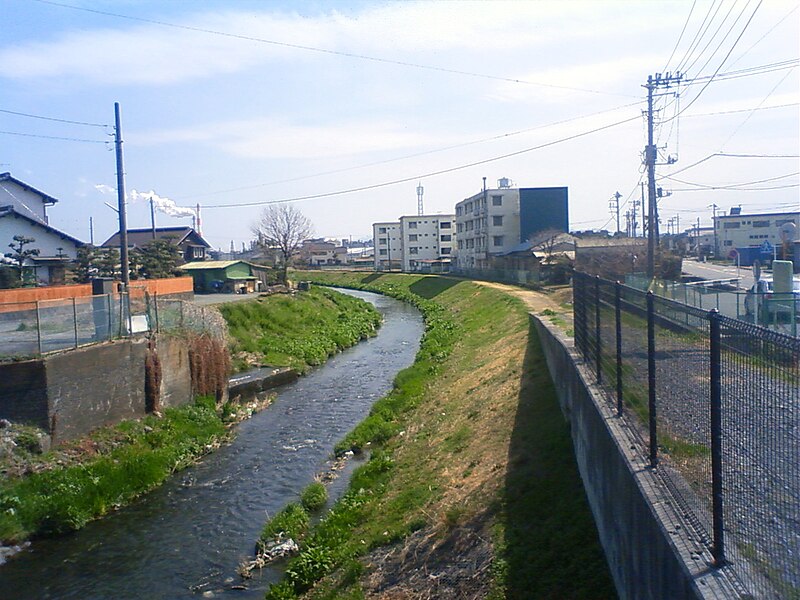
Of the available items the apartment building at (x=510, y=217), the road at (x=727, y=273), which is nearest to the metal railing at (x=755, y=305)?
the road at (x=727, y=273)

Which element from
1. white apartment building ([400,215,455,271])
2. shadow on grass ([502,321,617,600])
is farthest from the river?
white apartment building ([400,215,455,271])

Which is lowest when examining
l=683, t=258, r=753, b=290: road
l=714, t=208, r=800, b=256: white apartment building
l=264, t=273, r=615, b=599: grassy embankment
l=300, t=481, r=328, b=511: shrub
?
l=300, t=481, r=328, b=511: shrub

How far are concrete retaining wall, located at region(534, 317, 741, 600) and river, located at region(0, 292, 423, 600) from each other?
5087mm

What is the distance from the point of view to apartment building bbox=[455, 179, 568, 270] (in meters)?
64.8

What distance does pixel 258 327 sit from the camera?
32500 mm

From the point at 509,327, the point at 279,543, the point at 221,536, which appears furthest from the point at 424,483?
the point at 509,327

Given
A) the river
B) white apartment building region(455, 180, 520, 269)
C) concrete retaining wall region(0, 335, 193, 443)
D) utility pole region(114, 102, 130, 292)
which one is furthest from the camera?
white apartment building region(455, 180, 520, 269)

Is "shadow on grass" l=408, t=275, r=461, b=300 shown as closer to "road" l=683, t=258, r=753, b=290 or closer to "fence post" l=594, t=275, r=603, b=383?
"road" l=683, t=258, r=753, b=290

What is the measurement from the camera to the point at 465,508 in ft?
30.5

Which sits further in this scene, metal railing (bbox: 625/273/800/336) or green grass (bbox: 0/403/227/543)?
metal railing (bbox: 625/273/800/336)

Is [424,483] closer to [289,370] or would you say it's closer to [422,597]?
[422,597]

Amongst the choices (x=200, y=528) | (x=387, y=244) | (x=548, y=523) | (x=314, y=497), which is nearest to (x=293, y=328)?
(x=314, y=497)

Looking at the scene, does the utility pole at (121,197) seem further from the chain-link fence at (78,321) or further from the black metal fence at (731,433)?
the black metal fence at (731,433)

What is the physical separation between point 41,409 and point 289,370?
11.6 meters
